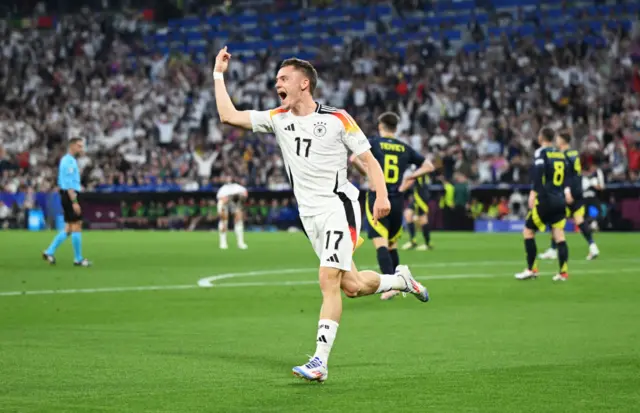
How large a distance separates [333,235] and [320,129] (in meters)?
0.81

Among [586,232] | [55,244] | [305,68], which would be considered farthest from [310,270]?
[305,68]

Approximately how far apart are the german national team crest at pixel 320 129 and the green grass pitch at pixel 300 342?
1.81 metres

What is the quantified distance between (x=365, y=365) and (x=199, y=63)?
4247 cm

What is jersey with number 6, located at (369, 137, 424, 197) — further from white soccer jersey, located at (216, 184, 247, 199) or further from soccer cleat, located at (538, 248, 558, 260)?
white soccer jersey, located at (216, 184, 247, 199)

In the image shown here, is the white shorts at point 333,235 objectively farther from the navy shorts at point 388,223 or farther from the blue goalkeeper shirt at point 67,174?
the blue goalkeeper shirt at point 67,174

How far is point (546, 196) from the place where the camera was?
18.2 metres

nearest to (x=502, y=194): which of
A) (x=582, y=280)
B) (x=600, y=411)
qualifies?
(x=582, y=280)

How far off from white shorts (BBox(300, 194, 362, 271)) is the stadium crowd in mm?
28492

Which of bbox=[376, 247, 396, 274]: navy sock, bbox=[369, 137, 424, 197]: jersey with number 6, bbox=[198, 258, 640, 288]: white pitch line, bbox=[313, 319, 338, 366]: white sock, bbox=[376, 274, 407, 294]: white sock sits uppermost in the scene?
bbox=[369, 137, 424, 197]: jersey with number 6

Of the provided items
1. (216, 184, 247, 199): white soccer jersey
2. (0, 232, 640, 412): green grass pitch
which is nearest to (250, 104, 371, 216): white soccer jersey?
(0, 232, 640, 412): green grass pitch

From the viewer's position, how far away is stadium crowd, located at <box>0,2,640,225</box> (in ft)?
128

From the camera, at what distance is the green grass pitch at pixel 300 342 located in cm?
759

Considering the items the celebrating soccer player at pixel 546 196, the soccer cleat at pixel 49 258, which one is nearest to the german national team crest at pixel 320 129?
the celebrating soccer player at pixel 546 196

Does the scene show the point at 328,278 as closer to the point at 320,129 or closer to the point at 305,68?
the point at 320,129
